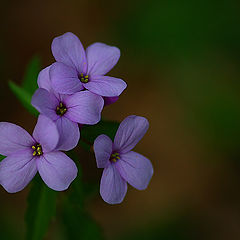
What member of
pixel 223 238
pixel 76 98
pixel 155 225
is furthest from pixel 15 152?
pixel 223 238

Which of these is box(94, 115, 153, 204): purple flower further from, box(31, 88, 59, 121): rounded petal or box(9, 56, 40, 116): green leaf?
box(9, 56, 40, 116): green leaf

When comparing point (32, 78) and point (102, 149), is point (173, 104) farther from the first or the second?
point (102, 149)

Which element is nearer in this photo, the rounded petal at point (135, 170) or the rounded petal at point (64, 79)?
the rounded petal at point (64, 79)

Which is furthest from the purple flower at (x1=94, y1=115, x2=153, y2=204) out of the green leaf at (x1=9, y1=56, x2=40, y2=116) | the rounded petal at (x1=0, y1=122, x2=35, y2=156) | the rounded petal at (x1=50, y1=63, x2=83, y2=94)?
the green leaf at (x1=9, y1=56, x2=40, y2=116)

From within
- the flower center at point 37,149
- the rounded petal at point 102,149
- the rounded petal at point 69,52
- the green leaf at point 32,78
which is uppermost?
the rounded petal at point 69,52

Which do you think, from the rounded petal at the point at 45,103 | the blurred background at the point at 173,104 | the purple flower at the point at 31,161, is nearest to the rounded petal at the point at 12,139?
the purple flower at the point at 31,161

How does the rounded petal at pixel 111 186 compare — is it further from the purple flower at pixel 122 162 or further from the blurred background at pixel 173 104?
the blurred background at pixel 173 104

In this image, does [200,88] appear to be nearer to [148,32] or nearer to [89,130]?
[148,32]

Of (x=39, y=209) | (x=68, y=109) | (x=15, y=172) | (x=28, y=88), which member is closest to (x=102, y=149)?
(x=68, y=109)
